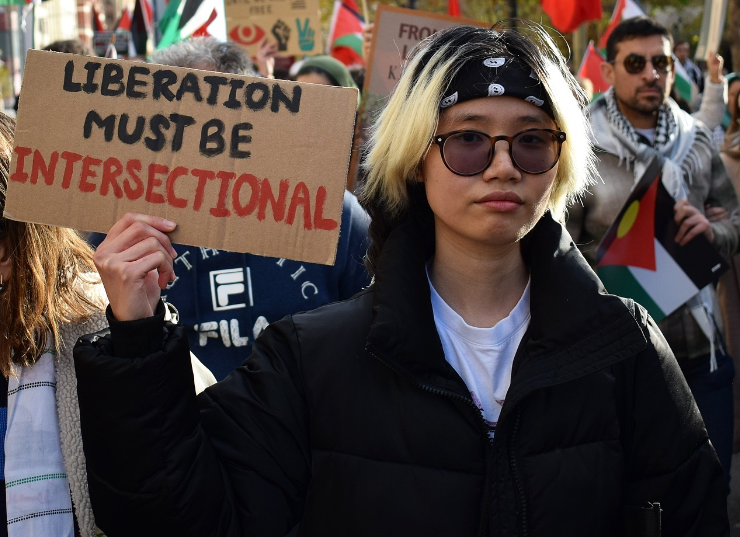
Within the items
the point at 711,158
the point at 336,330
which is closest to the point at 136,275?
the point at 336,330

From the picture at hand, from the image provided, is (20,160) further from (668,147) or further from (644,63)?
(644,63)

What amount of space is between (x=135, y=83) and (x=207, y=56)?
173cm

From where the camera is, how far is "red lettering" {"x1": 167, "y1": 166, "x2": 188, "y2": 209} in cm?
192

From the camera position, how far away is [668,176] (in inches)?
159

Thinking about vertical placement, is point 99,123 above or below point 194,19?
below

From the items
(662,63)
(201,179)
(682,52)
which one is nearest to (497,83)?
(201,179)

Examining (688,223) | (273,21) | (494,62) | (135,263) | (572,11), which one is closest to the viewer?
(135,263)

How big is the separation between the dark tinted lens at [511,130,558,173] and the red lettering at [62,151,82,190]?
95 cm

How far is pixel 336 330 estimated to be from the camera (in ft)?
6.39

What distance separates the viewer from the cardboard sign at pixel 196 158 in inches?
76.1

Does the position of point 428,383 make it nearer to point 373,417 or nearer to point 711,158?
point 373,417

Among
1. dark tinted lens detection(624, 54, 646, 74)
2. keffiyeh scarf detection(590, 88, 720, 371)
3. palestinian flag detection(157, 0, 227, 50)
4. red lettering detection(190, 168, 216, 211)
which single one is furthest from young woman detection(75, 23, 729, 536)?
palestinian flag detection(157, 0, 227, 50)

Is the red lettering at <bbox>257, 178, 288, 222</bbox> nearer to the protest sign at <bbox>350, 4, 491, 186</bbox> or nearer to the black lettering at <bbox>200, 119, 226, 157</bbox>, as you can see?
the black lettering at <bbox>200, 119, 226, 157</bbox>

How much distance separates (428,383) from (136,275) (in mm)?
621
